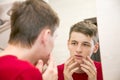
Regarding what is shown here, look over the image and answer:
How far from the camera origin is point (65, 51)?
1751 millimetres

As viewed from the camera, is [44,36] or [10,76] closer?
[10,76]

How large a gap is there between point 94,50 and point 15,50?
2.41 feet

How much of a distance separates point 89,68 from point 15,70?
829 millimetres

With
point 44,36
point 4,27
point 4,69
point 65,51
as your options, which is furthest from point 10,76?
point 4,27

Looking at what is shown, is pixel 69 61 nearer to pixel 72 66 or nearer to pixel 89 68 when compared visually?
pixel 72 66

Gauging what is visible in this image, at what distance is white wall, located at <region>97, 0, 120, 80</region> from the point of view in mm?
1713

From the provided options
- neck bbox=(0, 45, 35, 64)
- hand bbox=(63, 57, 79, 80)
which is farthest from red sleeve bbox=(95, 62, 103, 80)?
neck bbox=(0, 45, 35, 64)

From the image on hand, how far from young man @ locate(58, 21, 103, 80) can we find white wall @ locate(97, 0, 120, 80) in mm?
63

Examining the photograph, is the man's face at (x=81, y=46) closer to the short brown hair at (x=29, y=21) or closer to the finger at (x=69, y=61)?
the finger at (x=69, y=61)

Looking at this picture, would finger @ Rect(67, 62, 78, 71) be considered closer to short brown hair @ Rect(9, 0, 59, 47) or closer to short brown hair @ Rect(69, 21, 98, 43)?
short brown hair @ Rect(69, 21, 98, 43)

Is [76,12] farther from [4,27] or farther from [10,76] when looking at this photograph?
[10,76]

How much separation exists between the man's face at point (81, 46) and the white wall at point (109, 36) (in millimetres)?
91

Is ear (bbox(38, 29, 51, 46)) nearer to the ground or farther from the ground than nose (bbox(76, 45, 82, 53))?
farther from the ground

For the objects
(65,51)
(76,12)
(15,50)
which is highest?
(76,12)
